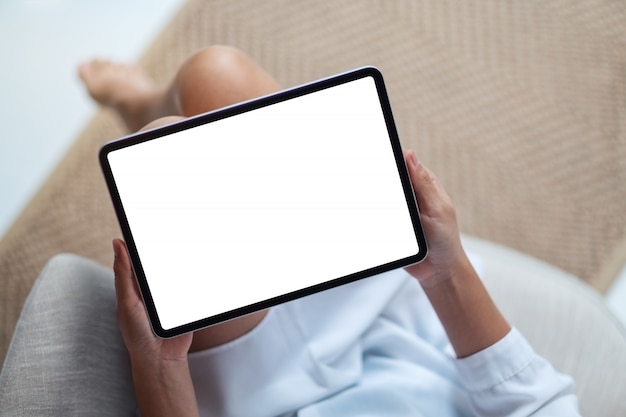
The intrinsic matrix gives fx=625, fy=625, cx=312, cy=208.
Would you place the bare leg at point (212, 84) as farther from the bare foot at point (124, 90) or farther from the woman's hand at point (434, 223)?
the woman's hand at point (434, 223)

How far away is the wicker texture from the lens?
1102 millimetres

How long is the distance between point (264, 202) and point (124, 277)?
14cm

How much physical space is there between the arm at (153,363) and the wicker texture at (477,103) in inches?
19.9

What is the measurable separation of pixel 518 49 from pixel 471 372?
71 cm

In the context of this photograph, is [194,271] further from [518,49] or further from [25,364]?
[518,49]

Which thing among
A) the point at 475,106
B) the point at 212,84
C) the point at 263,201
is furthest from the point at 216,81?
the point at 475,106

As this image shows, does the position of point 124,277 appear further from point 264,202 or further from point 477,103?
point 477,103

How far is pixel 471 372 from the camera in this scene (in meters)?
0.65

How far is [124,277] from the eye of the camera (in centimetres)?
56

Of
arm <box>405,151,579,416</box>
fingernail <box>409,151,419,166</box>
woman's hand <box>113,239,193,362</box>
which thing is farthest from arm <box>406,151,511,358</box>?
woman's hand <box>113,239,193,362</box>

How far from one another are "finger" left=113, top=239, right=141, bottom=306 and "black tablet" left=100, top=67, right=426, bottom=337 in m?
0.03

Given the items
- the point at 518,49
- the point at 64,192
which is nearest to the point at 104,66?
the point at 64,192

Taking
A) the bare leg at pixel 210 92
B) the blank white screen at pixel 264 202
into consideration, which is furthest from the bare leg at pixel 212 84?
the blank white screen at pixel 264 202

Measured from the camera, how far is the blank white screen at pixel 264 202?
523 mm
